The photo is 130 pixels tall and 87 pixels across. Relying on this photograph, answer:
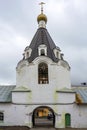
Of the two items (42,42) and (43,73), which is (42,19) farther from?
(43,73)

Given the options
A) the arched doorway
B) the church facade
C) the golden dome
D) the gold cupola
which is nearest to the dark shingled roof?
the church facade

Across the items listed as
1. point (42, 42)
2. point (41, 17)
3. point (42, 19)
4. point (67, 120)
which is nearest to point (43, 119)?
point (67, 120)

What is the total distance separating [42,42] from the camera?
1120 inches

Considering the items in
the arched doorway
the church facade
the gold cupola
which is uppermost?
the gold cupola

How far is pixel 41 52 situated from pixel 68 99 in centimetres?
575

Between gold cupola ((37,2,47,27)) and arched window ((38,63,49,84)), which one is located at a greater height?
gold cupola ((37,2,47,27))

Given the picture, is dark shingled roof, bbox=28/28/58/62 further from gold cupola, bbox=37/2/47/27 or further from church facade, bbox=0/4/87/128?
gold cupola, bbox=37/2/47/27

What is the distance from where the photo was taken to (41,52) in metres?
27.4

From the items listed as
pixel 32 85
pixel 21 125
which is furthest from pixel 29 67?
pixel 21 125

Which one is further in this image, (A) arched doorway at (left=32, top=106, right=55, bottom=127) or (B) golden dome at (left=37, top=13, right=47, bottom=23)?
(B) golden dome at (left=37, top=13, right=47, bottom=23)

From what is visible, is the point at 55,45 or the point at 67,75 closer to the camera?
the point at 67,75

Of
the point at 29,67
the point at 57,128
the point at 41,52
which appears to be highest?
the point at 41,52

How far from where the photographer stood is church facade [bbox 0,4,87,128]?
84.1 feet

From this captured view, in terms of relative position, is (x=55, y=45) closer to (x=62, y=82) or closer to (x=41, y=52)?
(x=41, y=52)
